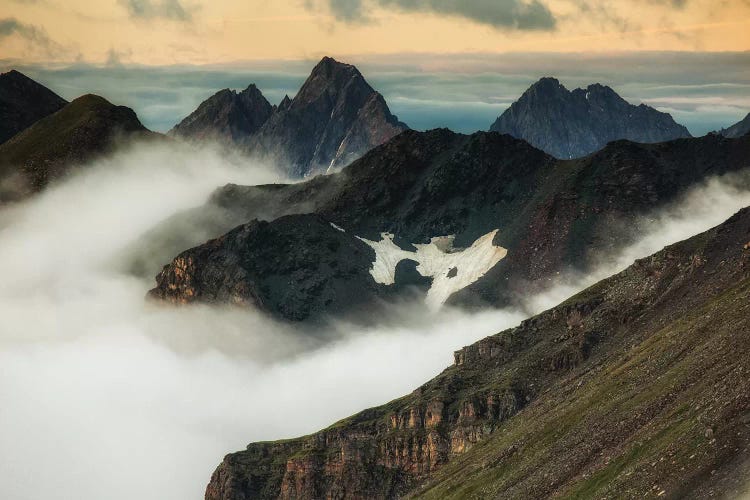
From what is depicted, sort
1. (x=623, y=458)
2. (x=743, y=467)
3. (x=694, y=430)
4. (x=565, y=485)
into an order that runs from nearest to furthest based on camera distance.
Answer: (x=743, y=467) → (x=694, y=430) → (x=623, y=458) → (x=565, y=485)

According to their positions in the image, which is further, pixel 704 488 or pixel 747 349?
pixel 747 349

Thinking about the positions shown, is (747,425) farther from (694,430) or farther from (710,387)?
(710,387)

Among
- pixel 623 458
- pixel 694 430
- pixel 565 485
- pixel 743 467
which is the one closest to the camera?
pixel 743 467

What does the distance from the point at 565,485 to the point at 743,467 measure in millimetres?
47353

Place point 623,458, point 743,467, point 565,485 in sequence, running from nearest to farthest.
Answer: point 743,467 → point 623,458 → point 565,485

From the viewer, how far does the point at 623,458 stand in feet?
589

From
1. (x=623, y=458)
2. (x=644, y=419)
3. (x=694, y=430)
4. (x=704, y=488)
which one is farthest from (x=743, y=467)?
(x=644, y=419)

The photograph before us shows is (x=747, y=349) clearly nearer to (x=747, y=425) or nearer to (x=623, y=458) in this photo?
(x=623, y=458)

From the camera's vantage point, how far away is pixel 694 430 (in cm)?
16562

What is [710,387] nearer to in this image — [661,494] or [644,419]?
[644,419]

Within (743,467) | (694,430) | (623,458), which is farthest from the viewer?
(623,458)

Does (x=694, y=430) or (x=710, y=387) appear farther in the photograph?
(x=710, y=387)

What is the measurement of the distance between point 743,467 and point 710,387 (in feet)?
117

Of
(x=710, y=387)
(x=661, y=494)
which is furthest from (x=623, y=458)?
(x=661, y=494)
